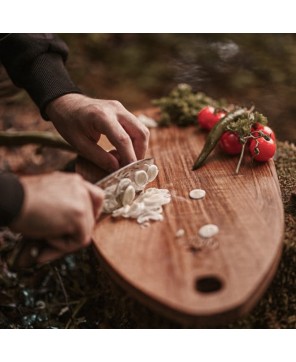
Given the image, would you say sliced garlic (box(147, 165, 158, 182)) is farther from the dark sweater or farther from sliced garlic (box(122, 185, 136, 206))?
the dark sweater

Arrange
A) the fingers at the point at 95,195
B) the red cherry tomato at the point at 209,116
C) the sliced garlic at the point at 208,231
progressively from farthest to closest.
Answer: the red cherry tomato at the point at 209,116, the sliced garlic at the point at 208,231, the fingers at the point at 95,195

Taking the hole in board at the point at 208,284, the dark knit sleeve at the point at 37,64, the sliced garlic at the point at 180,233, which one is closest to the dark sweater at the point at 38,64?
the dark knit sleeve at the point at 37,64

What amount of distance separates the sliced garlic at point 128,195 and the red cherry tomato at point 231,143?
2.08ft

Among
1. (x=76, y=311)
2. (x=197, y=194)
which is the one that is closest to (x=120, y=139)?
(x=197, y=194)

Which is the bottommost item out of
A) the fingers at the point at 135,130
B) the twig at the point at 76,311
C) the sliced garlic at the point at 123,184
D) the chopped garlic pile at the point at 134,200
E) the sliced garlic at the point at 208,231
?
the twig at the point at 76,311

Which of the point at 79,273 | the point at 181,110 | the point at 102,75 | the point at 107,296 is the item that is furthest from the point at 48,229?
the point at 102,75

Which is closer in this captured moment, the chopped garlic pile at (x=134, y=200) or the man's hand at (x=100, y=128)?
the chopped garlic pile at (x=134, y=200)

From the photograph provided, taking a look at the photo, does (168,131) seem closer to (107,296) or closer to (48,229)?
(107,296)

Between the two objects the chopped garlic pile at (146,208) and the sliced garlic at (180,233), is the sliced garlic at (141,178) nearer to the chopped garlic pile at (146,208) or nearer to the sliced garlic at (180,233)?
the chopped garlic pile at (146,208)

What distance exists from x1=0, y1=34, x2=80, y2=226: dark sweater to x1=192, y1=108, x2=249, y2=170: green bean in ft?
2.23

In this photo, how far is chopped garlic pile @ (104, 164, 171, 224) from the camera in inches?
68.1

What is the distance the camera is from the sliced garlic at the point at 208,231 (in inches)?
62.6

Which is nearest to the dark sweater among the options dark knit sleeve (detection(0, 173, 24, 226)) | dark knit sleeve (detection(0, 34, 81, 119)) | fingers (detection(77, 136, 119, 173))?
dark knit sleeve (detection(0, 34, 81, 119))

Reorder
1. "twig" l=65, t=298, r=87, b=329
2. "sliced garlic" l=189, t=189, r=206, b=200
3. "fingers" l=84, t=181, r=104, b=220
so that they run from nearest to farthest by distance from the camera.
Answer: "fingers" l=84, t=181, r=104, b=220, "sliced garlic" l=189, t=189, r=206, b=200, "twig" l=65, t=298, r=87, b=329
